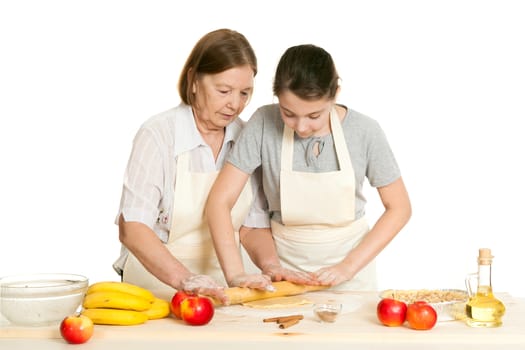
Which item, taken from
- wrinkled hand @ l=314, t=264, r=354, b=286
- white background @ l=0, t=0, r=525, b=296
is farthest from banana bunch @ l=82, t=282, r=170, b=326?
white background @ l=0, t=0, r=525, b=296

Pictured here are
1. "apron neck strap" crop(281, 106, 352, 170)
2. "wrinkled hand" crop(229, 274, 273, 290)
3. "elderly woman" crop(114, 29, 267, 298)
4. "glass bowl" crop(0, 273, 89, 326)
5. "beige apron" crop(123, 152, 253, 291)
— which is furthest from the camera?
"beige apron" crop(123, 152, 253, 291)

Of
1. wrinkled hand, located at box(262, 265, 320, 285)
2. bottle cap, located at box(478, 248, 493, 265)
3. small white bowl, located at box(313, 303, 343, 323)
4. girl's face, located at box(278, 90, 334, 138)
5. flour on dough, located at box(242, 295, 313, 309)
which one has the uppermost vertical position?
girl's face, located at box(278, 90, 334, 138)

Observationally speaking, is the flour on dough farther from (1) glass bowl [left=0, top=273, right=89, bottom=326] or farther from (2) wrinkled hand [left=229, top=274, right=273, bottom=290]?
(1) glass bowl [left=0, top=273, right=89, bottom=326]

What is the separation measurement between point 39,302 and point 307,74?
116cm

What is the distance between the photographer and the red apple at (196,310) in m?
2.29

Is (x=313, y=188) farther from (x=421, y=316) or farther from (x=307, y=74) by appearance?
(x=421, y=316)

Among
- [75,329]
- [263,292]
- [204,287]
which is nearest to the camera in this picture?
[75,329]

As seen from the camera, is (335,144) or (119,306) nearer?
(119,306)

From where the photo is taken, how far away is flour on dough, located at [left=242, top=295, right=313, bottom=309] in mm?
2540

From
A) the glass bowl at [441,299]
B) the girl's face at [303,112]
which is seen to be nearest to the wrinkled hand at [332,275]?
the glass bowl at [441,299]

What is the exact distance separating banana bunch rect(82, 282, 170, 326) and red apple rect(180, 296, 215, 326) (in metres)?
0.12

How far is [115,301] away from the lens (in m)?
2.32

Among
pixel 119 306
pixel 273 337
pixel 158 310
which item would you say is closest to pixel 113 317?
pixel 119 306

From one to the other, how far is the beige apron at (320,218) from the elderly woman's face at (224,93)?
0.70 ft
